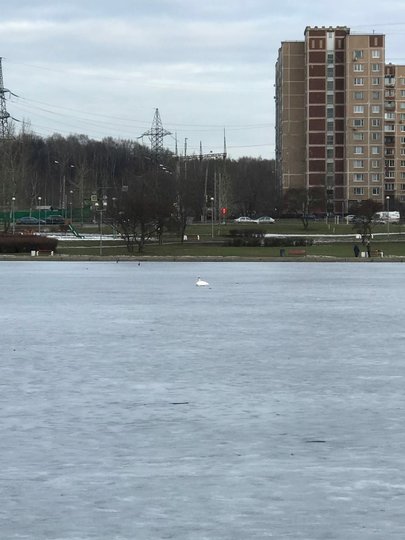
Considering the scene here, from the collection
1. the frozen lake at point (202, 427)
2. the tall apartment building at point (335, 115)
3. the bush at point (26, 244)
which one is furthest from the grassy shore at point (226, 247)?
the frozen lake at point (202, 427)

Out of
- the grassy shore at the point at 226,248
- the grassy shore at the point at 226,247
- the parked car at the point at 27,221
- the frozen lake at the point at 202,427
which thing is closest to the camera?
the frozen lake at the point at 202,427

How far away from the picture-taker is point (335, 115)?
15600cm

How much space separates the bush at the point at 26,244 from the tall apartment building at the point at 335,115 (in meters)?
75.9

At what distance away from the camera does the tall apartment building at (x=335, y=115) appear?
501 ft

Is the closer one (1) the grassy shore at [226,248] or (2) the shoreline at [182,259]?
(2) the shoreline at [182,259]

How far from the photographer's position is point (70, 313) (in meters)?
29.2

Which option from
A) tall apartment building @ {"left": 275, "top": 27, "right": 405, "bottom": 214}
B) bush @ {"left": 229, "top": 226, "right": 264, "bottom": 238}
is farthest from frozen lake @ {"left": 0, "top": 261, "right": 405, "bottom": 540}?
tall apartment building @ {"left": 275, "top": 27, "right": 405, "bottom": 214}

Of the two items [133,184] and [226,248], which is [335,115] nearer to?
[133,184]

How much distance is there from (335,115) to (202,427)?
147m

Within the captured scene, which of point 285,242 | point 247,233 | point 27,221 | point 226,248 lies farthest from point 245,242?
point 27,221

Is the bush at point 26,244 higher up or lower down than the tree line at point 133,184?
lower down

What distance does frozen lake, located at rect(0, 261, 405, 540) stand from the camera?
8.57 metres

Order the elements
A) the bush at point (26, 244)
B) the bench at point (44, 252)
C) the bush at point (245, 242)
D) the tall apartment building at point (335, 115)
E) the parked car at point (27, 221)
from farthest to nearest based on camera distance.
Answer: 1. the tall apartment building at point (335, 115)
2. the parked car at point (27, 221)
3. the bush at point (245, 242)
4. the bush at point (26, 244)
5. the bench at point (44, 252)

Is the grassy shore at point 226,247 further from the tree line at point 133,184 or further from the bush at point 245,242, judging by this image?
the tree line at point 133,184
